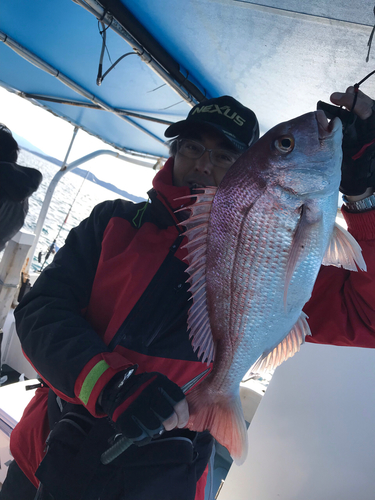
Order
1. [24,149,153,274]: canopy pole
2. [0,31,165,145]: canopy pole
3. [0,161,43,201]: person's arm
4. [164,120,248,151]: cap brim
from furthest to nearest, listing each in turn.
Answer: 1. [24,149,153,274]: canopy pole
2. [0,161,43,201]: person's arm
3. [0,31,165,145]: canopy pole
4. [164,120,248,151]: cap brim

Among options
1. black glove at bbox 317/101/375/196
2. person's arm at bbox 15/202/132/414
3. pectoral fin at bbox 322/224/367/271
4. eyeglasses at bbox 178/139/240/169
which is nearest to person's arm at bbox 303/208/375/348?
black glove at bbox 317/101/375/196

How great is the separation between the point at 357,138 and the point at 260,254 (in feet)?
1.65

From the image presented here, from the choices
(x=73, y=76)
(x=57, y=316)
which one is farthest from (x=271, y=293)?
(x=73, y=76)

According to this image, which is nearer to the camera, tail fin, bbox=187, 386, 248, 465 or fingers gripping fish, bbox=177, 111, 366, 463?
fingers gripping fish, bbox=177, 111, 366, 463

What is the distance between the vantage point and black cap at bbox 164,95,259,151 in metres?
1.40

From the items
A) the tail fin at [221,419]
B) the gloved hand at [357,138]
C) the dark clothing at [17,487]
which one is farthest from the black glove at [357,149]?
the dark clothing at [17,487]

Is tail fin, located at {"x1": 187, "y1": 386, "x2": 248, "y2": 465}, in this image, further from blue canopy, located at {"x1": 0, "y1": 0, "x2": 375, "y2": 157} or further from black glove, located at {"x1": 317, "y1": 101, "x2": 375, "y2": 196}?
blue canopy, located at {"x1": 0, "y1": 0, "x2": 375, "y2": 157}

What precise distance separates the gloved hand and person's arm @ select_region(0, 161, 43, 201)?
3336 mm

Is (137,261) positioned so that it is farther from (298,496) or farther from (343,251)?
(298,496)

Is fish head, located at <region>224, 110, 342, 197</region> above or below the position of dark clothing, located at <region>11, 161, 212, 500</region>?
above

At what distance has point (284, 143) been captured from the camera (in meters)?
0.90

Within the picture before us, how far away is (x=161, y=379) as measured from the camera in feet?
3.49

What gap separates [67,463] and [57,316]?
573mm

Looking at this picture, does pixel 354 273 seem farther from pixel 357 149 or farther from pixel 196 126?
pixel 196 126
